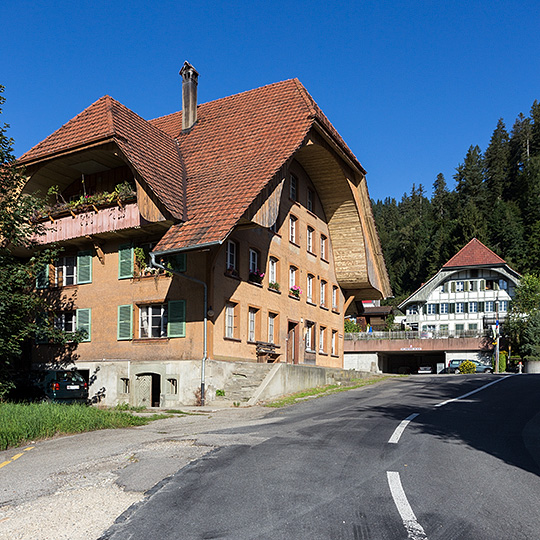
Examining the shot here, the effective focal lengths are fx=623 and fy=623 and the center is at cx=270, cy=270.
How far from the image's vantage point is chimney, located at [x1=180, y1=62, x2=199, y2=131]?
28.7 meters

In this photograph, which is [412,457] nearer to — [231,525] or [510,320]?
[231,525]

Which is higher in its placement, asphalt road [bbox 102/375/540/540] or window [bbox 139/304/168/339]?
window [bbox 139/304/168/339]

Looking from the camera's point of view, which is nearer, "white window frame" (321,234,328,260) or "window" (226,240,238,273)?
"window" (226,240,238,273)

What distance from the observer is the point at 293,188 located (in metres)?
29.2

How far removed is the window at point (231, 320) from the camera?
2309 cm

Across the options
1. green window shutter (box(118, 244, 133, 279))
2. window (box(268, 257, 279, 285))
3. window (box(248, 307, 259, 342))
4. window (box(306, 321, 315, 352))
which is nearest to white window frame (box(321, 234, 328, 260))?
window (box(306, 321, 315, 352))

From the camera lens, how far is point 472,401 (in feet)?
58.4

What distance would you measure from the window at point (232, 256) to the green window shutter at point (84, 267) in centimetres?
582

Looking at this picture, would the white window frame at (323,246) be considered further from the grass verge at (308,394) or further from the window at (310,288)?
the grass verge at (308,394)

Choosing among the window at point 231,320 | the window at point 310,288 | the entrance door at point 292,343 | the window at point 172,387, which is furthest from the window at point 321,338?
the window at point 172,387

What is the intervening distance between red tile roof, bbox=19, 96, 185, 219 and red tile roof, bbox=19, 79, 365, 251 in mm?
47

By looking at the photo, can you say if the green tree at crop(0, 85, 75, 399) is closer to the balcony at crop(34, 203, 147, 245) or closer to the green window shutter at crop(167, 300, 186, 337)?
the balcony at crop(34, 203, 147, 245)

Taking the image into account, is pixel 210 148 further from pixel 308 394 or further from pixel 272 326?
pixel 308 394

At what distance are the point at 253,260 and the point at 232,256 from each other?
6.22ft
